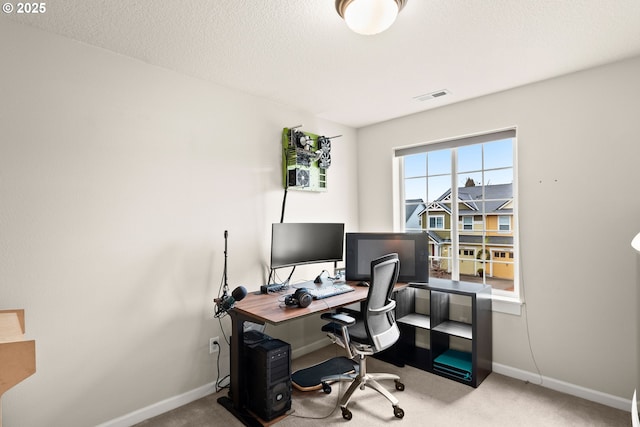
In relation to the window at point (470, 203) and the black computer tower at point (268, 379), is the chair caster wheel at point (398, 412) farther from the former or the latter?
the window at point (470, 203)

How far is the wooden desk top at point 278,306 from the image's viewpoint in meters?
2.05

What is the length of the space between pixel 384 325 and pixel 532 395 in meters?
1.30

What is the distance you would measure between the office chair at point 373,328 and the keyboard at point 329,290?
0.16 metres

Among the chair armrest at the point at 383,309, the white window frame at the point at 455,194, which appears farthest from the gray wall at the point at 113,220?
the white window frame at the point at 455,194

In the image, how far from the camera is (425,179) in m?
3.56

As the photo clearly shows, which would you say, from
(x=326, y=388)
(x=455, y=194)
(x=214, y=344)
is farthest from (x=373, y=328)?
(x=455, y=194)

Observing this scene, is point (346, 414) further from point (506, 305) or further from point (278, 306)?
point (506, 305)

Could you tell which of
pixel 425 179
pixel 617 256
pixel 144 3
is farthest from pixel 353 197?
pixel 144 3

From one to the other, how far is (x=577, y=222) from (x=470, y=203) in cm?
85

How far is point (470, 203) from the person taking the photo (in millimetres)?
3174

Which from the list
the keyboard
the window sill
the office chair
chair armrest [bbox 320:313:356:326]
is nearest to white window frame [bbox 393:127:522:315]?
the window sill

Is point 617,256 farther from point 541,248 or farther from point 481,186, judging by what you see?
point 481,186

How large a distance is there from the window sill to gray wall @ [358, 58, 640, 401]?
0.15ft

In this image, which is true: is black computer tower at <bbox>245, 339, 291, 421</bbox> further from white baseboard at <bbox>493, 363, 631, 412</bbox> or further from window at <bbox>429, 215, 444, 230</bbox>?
window at <bbox>429, 215, 444, 230</bbox>
